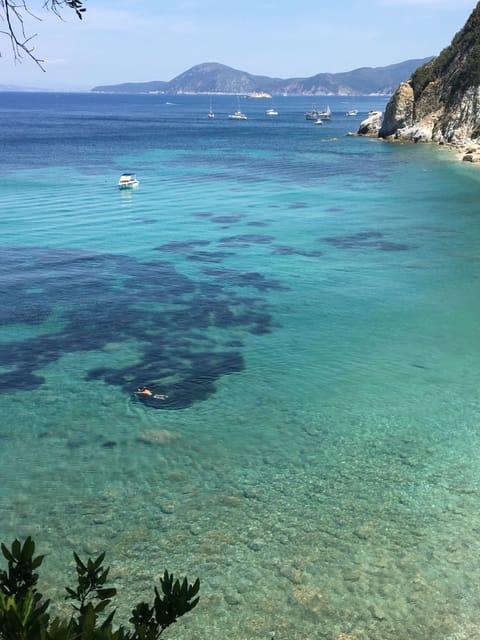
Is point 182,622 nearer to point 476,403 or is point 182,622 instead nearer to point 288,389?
point 288,389

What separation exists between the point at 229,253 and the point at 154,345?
1566 centimetres

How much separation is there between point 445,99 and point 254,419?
106 meters

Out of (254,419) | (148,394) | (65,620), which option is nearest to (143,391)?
(148,394)

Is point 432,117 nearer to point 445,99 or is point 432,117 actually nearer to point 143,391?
point 445,99

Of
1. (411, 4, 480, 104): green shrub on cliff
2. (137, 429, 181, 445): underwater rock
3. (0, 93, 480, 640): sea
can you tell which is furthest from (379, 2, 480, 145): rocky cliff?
(137, 429, 181, 445): underwater rock

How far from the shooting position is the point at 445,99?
358 feet

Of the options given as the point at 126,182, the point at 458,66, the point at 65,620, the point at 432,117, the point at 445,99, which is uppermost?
the point at 458,66

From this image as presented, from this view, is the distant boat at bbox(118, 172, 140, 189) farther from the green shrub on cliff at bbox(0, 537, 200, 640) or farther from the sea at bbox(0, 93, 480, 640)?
the green shrub on cliff at bbox(0, 537, 200, 640)

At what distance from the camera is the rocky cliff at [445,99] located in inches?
3836

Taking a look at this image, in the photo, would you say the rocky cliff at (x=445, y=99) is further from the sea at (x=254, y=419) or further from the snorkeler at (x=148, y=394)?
the snorkeler at (x=148, y=394)

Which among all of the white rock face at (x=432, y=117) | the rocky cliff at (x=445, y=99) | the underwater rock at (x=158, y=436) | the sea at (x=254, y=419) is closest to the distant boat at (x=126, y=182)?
the sea at (x=254, y=419)

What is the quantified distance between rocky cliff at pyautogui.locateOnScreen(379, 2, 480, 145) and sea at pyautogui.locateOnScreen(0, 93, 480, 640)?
61.5 meters

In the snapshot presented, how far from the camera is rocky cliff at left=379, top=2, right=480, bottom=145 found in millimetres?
97438

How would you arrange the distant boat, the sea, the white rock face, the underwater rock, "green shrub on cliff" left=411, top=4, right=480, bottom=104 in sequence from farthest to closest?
"green shrub on cliff" left=411, top=4, right=480, bottom=104, the white rock face, the distant boat, the underwater rock, the sea
